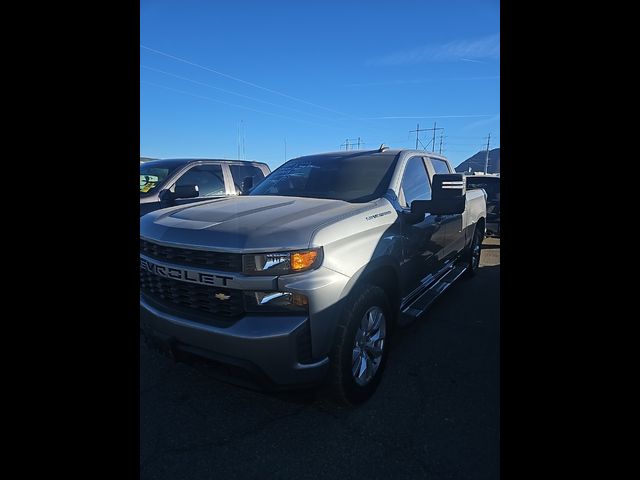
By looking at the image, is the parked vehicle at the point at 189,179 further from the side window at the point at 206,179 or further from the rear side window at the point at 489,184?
the rear side window at the point at 489,184

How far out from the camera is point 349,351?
2236mm

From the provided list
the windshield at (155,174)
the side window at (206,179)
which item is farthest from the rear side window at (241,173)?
the windshield at (155,174)

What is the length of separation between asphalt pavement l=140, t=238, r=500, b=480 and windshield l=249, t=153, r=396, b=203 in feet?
5.21

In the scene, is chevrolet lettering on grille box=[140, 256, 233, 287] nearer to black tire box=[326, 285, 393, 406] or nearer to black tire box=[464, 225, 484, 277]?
black tire box=[326, 285, 393, 406]

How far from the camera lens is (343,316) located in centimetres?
220

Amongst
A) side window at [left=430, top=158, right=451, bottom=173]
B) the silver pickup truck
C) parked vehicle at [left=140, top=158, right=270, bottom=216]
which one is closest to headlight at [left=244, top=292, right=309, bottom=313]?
the silver pickup truck

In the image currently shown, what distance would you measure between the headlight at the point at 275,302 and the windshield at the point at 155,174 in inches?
185

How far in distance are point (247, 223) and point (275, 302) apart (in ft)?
1.89

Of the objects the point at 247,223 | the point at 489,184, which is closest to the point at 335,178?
the point at 247,223

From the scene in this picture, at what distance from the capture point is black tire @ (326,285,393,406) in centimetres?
219

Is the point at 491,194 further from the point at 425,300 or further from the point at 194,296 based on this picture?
the point at 194,296

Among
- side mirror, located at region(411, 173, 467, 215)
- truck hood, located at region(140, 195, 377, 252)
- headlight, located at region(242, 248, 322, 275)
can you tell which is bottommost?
headlight, located at region(242, 248, 322, 275)
